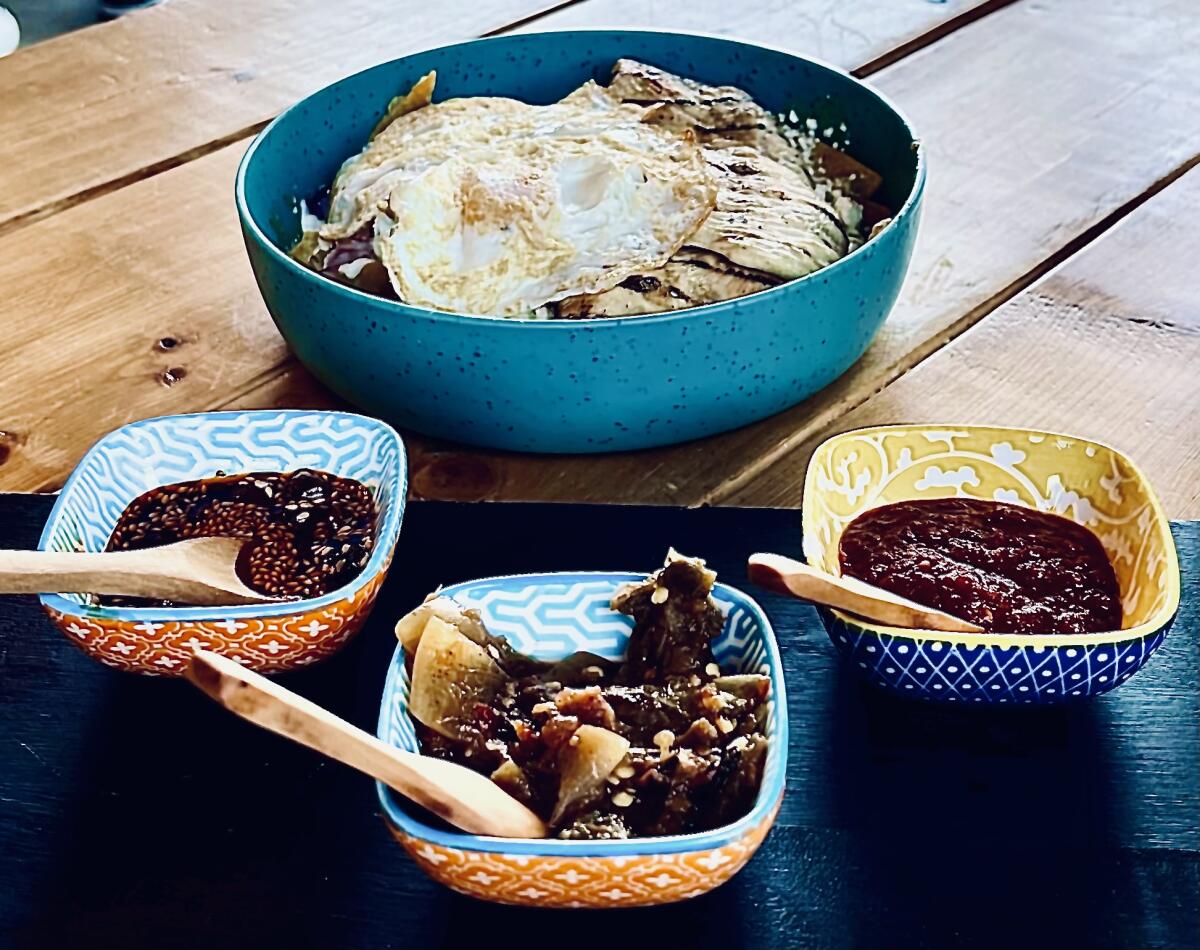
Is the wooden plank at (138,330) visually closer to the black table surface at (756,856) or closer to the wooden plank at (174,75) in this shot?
the wooden plank at (174,75)

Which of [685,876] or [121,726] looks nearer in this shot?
[685,876]

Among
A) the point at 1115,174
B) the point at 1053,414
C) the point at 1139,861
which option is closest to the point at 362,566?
the point at 1139,861

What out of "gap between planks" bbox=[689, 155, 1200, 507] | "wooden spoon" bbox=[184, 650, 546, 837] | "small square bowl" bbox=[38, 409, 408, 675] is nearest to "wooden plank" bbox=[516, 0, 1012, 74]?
"gap between planks" bbox=[689, 155, 1200, 507]

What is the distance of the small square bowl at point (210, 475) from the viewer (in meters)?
1.04

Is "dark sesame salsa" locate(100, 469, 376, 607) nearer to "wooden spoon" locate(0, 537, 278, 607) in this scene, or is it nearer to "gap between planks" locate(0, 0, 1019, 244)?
"wooden spoon" locate(0, 537, 278, 607)

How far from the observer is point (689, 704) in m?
0.99

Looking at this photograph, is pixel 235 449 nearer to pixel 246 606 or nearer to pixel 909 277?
pixel 246 606

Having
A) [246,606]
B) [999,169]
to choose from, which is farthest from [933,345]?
[246,606]

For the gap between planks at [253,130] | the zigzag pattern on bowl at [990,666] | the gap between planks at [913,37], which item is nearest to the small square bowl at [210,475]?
the gap between planks at [253,130]

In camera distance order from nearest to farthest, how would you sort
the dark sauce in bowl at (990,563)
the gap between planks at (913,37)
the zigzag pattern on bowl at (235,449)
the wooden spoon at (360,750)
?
the wooden spoon at (360,750) → the dark sauce in bowl at (990,563) → the zigzag pattern on bowl at (235,449) → the gap between planks at (913,37)

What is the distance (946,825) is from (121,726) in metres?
0.65

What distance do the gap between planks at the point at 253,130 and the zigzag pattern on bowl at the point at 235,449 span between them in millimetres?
271

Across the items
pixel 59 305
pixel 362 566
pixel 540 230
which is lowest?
pixel 59 305

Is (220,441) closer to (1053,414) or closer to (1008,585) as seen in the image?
(1008,585)
